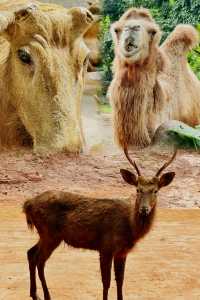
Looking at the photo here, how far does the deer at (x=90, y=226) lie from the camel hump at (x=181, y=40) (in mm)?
2654

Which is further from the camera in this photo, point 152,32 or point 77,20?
point 152,32

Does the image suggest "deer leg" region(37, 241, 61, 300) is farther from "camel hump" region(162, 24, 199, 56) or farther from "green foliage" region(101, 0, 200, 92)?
"camel hump" region(162, 24, 199, 56)

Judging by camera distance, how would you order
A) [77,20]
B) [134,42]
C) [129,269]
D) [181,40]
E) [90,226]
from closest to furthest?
1. [90,226]
2. [129,269]
3. [77,20]
4. [134,42]
5. [181,40]

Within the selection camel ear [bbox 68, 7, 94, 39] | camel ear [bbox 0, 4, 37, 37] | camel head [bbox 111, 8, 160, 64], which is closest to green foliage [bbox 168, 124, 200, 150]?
camel head [bbox 111, 8, 160, 64]

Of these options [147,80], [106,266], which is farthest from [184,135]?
[106,266]

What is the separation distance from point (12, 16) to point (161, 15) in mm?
1251

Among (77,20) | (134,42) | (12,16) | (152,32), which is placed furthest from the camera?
(152,32)

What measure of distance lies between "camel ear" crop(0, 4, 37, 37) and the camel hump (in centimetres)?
117

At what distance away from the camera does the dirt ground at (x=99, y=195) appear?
3.26 meters

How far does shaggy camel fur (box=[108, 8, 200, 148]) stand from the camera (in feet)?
15.8

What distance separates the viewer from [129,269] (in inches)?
136

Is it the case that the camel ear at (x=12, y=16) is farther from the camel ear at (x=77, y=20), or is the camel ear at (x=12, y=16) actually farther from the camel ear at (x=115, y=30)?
the camel ear at (x=115, y=30)

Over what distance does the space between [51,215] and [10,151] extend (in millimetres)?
2224

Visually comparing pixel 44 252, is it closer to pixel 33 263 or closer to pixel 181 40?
pixel 33 263
